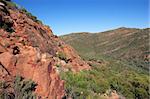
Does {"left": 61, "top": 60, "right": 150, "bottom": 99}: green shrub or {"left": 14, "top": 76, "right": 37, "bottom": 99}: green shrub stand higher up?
{"left": 14, "top": 76, "right": 37, "bottom": 99}: green shrub

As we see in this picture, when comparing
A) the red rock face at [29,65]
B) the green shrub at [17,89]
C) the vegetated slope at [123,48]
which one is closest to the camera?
the green shrub at [17,89]

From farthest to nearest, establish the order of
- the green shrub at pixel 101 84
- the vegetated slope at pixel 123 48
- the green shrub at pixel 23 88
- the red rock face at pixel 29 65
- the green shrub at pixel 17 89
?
the vegetated slope at pixel 123 48 → the green shrub at pixel 101 84 → the red rock face at pixel 29 65 → the green shrub at pixel 23 88 → the green shrub at pixel 17 89

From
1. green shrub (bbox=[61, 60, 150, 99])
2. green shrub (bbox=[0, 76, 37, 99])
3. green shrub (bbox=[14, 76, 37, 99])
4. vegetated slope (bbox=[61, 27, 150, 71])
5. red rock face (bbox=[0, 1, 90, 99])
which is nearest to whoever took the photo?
green shrub (bbox=[0, 76, 37, 99])

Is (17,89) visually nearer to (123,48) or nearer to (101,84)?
(101,84)

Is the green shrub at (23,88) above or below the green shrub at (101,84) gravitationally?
above

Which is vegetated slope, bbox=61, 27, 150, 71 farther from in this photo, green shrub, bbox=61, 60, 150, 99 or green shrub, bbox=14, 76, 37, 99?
green shrub, bbox=14, 76, 37, 99

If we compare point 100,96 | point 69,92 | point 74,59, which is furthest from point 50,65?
point 74,59

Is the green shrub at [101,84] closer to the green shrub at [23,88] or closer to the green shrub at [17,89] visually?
the green shrub at [23,88]

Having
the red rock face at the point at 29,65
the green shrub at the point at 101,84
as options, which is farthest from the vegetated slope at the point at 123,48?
the red rock face at the point at 29,65

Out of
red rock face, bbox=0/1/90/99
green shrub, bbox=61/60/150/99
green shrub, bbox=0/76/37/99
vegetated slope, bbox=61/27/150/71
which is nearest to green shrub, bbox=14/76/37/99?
green shrub, bbox=0/76/37/99

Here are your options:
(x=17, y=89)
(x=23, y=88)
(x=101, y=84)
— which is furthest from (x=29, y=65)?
(x=101, y=84)

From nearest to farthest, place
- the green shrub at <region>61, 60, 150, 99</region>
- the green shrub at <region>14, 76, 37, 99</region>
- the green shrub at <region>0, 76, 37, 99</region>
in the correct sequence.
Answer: the green shrub at <region>0, 76, 37, 99</region> → the green shrub at <region>14, 76, 37, 99</region> → the green shrub at <region>61, 60, 150, 99</region>

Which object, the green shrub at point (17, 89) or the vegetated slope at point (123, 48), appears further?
the vegetated slope at point (123, 48)

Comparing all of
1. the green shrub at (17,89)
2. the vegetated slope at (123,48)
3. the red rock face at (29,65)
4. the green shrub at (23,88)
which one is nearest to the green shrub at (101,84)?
the red rock face at (29,65)
